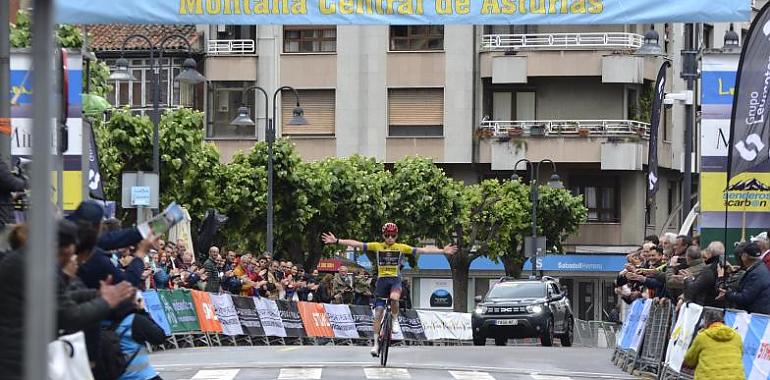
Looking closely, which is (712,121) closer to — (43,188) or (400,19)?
(400,19)

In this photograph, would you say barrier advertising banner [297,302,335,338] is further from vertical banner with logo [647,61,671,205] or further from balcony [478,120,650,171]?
balcony [478,120,650,171]

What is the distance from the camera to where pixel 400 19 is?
17.4 metres

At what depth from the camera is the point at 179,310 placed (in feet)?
94.1

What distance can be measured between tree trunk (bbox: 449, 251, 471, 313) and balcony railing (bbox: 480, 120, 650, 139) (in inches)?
211

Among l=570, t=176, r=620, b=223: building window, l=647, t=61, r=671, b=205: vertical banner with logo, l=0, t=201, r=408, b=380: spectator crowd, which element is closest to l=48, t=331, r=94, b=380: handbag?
l=0, t=201, r=408, b=380: spectator crowd

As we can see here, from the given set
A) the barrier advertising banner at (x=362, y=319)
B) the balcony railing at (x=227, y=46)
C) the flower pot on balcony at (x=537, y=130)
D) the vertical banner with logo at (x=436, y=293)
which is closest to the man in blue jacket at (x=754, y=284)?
the barrier advertising banner at (x=362, y=319)

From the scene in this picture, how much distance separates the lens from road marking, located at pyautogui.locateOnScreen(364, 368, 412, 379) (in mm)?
19516

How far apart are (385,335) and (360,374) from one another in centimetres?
151

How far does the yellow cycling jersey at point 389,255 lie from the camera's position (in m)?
21.2

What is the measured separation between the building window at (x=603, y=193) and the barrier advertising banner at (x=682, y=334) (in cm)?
4538

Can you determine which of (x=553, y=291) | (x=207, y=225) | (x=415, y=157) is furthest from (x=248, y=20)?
(x=415, y=157)

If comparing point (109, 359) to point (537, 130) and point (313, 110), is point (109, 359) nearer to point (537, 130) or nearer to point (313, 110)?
point (537, 130)

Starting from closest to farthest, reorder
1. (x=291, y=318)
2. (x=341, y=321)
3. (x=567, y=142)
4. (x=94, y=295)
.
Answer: (x=94, y=295) < (x=291, y=318) < (x=341, y=321) < (x=567, y=142)

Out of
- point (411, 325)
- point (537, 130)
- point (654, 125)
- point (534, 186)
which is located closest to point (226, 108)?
point (537, 130)
